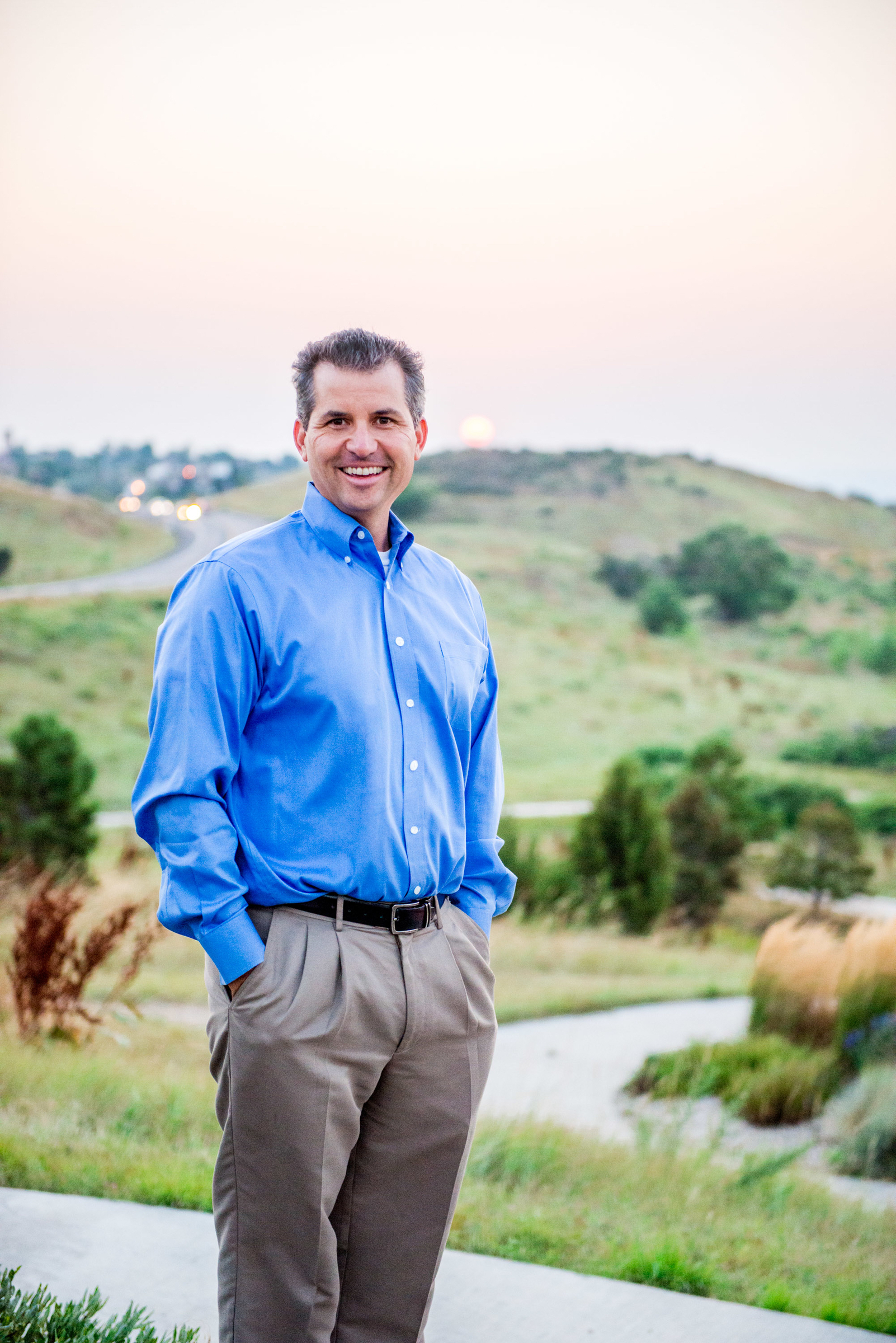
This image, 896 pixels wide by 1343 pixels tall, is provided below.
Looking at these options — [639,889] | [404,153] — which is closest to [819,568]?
[639,889]

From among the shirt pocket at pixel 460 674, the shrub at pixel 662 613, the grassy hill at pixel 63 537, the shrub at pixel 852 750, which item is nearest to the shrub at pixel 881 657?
the shrub at pixel 662 613

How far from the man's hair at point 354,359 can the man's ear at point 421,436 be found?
0.04 m

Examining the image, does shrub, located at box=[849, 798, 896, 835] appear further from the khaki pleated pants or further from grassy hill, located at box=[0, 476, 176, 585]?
grassy hill, located at box=[0, 476, 176, 585]

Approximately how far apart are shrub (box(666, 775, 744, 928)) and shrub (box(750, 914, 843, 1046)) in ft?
21.2

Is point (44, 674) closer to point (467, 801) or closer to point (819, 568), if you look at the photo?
point (467, 801)

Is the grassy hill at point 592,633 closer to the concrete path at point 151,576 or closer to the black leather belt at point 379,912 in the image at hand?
the concrete path at point 151,576

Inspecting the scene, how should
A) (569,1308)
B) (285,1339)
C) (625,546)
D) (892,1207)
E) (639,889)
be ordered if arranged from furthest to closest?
(625,546) → (639,889) → (892,1207) → (569,1308) → (285,1339)

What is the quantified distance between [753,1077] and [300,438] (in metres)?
4.00

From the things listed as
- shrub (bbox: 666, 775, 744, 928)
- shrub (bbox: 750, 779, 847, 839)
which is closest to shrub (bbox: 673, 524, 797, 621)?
shrub (bbox: 750, 779, 847, 839)

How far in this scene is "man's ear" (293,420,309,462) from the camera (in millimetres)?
1995

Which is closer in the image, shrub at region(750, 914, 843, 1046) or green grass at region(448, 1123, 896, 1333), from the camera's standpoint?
green grass at region(448, 1123, 896, 1333)

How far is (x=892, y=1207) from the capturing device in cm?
365

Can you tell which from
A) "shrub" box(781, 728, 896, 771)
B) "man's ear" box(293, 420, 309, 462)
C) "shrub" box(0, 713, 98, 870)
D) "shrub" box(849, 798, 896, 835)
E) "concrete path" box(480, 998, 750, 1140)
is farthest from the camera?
"shrub" box(781, 728, 896, 771)

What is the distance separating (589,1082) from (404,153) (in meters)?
5.96
